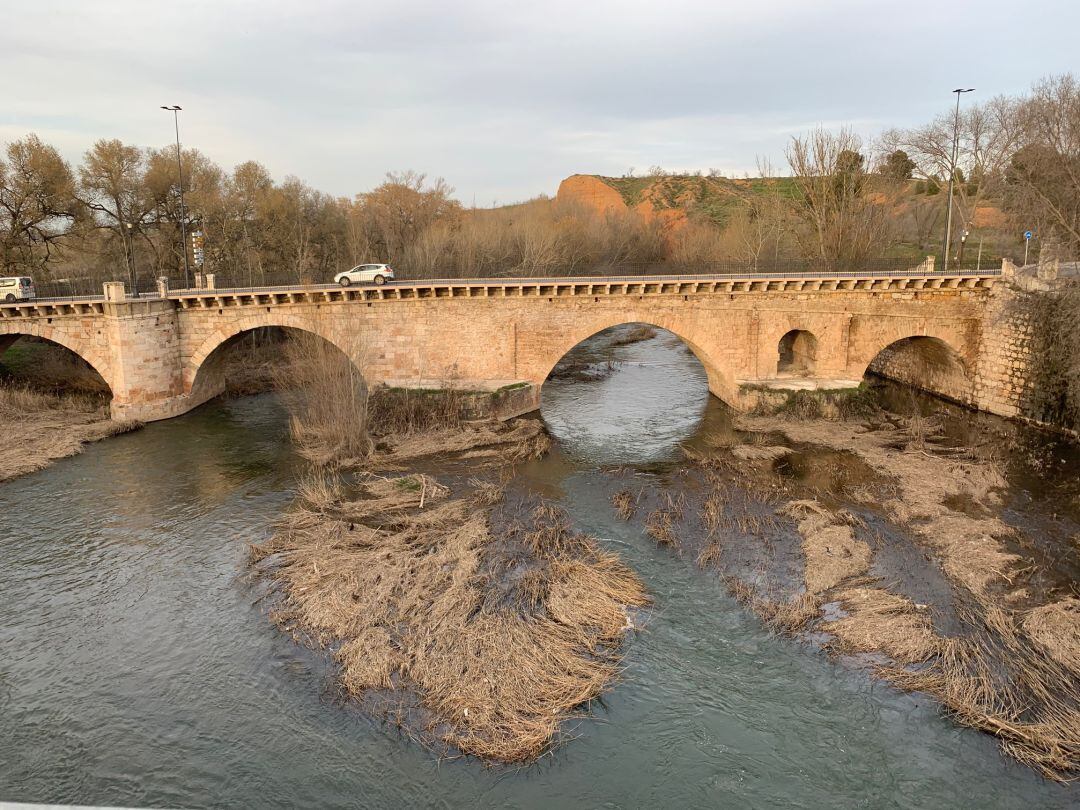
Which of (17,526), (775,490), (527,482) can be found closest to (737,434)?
(775,490)

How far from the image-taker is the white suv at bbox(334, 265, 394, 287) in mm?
29297

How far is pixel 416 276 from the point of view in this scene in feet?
99.0

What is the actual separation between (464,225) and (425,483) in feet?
96.0

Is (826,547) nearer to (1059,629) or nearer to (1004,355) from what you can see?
(1059,629)

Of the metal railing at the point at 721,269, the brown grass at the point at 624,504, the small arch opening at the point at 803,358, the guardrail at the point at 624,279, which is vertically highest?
the metal railing at the point at 721,269

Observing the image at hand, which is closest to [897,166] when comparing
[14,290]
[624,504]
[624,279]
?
[624,279]

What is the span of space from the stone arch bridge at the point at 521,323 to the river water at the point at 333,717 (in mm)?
11924

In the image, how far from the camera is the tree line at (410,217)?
108 feet

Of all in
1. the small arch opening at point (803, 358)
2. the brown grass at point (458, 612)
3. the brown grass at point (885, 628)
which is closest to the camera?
the brown grass at point (458, 612)

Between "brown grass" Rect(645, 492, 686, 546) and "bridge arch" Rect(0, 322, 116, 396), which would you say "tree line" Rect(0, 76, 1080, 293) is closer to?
"bridge arch" Rect(0, 322, 116, 396)

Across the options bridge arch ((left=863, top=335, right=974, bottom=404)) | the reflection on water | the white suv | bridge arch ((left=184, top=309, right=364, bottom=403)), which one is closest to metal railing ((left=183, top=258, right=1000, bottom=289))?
the white suv

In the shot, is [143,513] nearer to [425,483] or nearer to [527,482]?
[425,483]

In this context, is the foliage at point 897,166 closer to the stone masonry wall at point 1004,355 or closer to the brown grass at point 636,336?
the brown grass at point 636,336

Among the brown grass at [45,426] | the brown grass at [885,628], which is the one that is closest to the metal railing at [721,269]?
the brown grass at [45,426]
